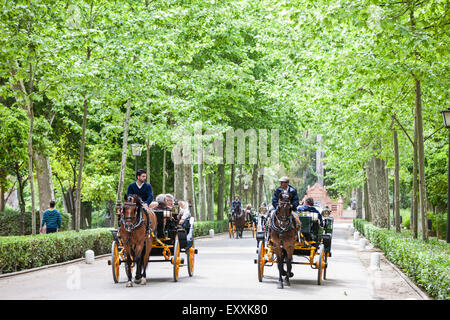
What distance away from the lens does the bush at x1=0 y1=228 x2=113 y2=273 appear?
50.7 ft

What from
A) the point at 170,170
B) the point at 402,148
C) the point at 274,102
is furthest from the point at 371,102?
the point at 170,170

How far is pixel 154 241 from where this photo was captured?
14094 mm

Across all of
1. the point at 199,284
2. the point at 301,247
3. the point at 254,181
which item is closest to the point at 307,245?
the point at 301,247

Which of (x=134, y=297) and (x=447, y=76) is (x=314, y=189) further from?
(x=134, y=297)

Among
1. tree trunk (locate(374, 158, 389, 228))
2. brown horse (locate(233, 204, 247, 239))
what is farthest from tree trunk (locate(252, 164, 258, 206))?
tree trunk (locate(374, 158, 389, 228))

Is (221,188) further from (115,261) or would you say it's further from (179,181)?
(115,261)

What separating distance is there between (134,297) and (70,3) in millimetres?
12298

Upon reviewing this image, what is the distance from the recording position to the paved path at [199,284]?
37.4ft

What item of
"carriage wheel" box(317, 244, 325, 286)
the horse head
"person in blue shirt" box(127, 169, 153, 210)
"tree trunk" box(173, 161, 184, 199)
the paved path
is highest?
"tree trunk" box(173, 161, 184, 199)

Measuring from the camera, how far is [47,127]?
25000 millimetres

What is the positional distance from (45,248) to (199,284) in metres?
5.90

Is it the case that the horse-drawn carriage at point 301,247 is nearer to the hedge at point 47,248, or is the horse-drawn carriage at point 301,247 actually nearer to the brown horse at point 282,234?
the brown horse at point 282,234

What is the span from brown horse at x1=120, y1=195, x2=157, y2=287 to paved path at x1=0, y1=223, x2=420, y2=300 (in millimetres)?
618

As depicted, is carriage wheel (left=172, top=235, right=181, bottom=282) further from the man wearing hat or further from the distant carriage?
the man wearing hat
